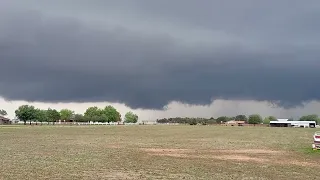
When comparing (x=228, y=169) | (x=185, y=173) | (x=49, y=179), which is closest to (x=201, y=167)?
→ (x=228, y=169)

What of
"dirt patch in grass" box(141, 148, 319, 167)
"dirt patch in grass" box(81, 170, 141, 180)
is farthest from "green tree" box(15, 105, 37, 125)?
"dirt patch in grass" box(81, 170, 141, 180)

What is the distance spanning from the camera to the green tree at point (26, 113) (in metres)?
186

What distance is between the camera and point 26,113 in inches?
7303

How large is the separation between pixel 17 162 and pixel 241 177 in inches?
465

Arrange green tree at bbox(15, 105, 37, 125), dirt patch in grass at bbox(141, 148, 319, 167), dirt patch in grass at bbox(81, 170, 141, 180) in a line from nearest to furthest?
dirt patch in grass at bbox(81, 170, 141, 180)
dirt patch in grass at bbox(141, 148, 319, 167)
green tree at bbox(15, 105, 37, 125)

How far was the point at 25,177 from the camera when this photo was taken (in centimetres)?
1786

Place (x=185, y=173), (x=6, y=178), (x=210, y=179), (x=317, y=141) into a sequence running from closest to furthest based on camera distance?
(x=6, y=178)
(x=210, y=179)
(x=185, y=173)
(x=317, y=141)

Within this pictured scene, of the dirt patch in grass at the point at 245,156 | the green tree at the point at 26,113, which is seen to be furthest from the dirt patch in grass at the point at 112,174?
the green tree at the point at 26,113

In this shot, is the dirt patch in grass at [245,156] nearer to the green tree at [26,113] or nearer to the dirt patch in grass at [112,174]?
the dirt patch in grass at [112,174]

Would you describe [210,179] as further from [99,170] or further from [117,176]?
[99,170]

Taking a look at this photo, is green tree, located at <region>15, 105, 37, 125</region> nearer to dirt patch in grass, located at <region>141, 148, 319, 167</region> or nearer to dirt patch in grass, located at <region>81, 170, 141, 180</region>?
dirt patch in grass, located at <region>141, 148, 319, 167</region>

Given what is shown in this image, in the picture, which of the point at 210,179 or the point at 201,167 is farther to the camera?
the point at 201,167

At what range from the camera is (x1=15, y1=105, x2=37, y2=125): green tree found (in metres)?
186

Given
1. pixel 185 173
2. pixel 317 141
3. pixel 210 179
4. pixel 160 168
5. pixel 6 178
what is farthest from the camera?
pixel 317 141
